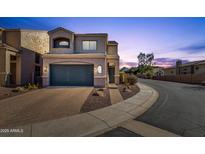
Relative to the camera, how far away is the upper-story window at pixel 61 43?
17.9 metres

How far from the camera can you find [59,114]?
636 cm

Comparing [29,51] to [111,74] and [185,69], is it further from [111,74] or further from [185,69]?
[185,69]

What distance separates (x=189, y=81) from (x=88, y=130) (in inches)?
1102

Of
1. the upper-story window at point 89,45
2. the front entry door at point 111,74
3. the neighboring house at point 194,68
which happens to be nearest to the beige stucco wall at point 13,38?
the upper-story window at point 89,45

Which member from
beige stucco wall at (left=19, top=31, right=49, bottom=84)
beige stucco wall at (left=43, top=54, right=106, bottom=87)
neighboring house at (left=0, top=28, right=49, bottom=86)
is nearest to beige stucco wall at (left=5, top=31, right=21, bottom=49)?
neighboring house at (left=0, top=28, right=49, bottom=86)

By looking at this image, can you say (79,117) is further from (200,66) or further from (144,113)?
(200,66)

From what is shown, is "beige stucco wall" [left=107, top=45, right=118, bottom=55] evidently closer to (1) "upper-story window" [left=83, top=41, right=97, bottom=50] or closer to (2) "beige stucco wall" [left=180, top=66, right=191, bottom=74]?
(1) "upper-story window" [left=83, top=41, right=97, bottom=50]

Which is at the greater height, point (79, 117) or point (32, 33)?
point (32, 33)

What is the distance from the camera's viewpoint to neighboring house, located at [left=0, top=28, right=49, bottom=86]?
15578mm

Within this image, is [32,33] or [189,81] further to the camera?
[189,81]

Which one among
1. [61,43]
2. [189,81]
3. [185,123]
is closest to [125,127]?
[185,123]

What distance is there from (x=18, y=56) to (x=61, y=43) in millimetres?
6115

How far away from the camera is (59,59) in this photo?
16.0 m

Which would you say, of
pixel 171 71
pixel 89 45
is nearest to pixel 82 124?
pixel 89 45
